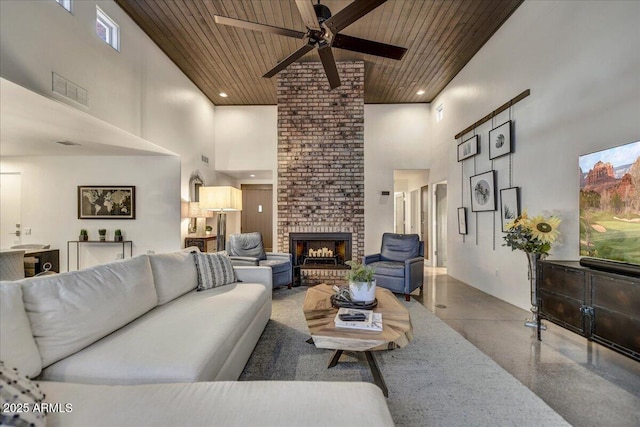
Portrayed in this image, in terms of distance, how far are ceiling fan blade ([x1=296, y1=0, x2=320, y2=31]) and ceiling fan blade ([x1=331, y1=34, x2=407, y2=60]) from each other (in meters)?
0.29

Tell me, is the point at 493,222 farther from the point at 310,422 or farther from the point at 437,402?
the point at 310,422

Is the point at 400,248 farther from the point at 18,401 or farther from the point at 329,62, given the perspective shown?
the point at 18,401

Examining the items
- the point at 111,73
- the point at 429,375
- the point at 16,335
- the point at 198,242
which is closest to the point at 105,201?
the point at 198,242

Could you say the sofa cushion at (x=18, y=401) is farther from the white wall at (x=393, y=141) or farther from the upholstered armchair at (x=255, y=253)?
the white wall at (x=393, y=141)

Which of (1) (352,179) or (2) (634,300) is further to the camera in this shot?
(1) (352,179)

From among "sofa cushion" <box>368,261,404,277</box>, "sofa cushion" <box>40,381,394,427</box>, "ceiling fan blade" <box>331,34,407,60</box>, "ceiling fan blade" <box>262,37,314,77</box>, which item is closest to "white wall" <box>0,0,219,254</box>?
"ceiling fan blade" <box>262,37,314,77</box>

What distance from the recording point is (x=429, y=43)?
4.04 metres

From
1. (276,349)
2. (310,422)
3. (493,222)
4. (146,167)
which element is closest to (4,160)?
(146,167)

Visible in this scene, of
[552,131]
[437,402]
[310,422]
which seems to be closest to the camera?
[310,422]

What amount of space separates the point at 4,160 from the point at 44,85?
363cm

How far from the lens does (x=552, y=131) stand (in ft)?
9.58

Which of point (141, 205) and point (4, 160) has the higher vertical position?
point (4, 160)

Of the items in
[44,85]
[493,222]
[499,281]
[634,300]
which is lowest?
[499,281]

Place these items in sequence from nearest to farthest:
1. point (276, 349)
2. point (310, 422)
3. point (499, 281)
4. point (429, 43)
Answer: point (310, 422)
point (276, 349)
point (499, 281)
point (429, 43)
